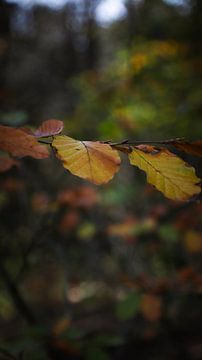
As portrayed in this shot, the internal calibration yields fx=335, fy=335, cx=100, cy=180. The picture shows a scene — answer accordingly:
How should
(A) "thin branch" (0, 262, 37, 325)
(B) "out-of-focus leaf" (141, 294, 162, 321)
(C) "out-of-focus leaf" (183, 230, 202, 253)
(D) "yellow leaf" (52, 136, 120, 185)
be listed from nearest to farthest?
1. (D) "yellow leaf" (52, 136, 120, 185)
2. (A) "thin branch" (0, 262, 37, 325)
3. (B) "out-of-focus leaf" (141, 294, 162, 321)
4. (C) "out-of-focus leaf" (183, 230, 202, 253)

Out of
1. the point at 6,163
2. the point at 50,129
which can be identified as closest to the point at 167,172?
the point at 50,129

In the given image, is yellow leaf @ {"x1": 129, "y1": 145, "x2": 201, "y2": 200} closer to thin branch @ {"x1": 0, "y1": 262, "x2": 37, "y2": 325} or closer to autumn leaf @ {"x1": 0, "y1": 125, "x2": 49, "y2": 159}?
autumn leaf @ {"x1": 0, "y1": 125, "x2": 49, "y2": 159}

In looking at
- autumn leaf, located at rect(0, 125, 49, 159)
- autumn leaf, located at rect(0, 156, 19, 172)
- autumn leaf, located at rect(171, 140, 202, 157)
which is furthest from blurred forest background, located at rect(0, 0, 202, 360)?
autumn leaf, located at rect(171, 140, 202, 157)

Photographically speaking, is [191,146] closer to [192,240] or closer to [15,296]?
[15,296]

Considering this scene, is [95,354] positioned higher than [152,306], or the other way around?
[95,354]

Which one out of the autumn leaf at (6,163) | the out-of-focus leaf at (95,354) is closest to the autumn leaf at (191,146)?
the autumn leaf at (6,163)

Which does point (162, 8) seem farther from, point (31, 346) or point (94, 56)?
point (31, 346)
